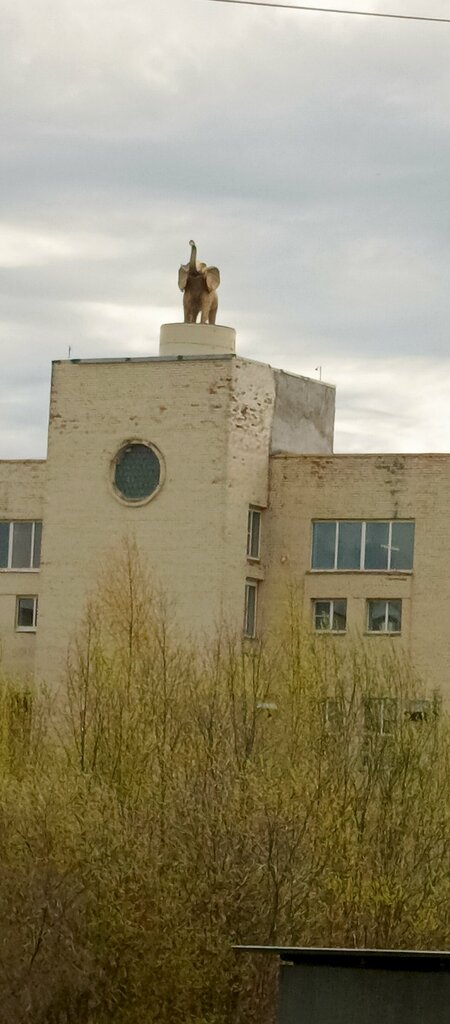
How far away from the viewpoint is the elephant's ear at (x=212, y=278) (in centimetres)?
5319

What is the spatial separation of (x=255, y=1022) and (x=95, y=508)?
18878mm

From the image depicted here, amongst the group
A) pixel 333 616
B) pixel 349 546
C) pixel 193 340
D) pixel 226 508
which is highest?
pixel 193 340

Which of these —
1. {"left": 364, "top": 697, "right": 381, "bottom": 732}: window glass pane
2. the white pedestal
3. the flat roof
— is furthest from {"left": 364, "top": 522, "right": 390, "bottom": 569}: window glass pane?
the flat roof

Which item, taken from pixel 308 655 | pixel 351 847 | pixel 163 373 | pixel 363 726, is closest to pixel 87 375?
pixel 163 373

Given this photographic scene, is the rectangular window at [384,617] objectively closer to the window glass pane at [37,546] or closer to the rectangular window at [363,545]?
the rectangular window at [363,545]

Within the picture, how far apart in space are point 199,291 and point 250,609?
302 inches

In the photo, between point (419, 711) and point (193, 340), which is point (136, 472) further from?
point (419, 711)

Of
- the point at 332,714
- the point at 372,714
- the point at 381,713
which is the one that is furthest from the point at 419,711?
the point at 332,714

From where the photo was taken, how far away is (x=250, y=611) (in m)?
51.2

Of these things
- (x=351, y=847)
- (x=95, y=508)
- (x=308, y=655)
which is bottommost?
(x=351, y=847)

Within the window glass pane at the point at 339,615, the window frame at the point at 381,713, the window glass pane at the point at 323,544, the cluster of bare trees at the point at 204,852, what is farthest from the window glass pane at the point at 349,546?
the cluster of bare trees at the point at 204,852

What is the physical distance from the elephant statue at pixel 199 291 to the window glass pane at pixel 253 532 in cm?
492

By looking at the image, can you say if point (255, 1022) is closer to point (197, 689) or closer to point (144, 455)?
point (197, 689)

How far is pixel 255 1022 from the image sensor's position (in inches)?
1355
